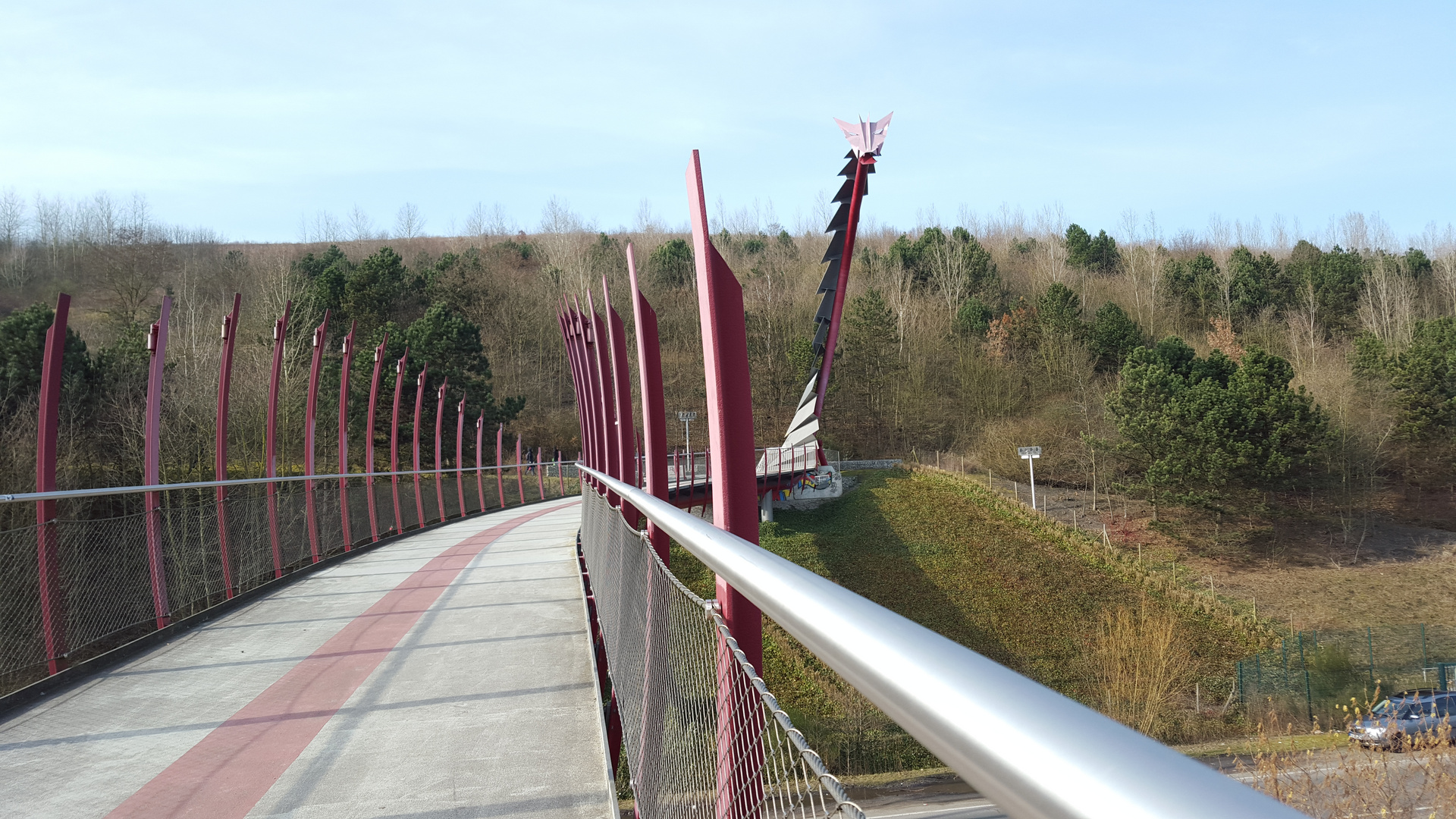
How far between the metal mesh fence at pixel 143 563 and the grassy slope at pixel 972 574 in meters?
15.5

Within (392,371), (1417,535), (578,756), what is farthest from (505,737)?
(1417,535)

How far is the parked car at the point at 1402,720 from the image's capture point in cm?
1287

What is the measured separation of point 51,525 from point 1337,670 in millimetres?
29308

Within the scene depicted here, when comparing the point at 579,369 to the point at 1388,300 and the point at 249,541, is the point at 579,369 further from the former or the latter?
the point at 1388,300

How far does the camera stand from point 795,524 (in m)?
43.3

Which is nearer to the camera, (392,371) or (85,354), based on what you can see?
(85,354)

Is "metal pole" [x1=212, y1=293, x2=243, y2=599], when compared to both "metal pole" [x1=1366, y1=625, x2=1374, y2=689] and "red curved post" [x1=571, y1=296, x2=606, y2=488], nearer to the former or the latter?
"red curved post" [x1=571, y1=296, x2=606, y2=488]

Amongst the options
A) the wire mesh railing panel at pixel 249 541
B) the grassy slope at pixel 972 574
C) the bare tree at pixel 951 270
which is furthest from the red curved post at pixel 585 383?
the bare tree at pixel 951 270

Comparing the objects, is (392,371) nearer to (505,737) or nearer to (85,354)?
(85,354)

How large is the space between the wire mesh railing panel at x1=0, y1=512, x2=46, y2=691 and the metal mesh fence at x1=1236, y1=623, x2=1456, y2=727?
25.4 metres

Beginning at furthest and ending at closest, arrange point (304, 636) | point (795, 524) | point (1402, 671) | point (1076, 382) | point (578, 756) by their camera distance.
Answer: point (1076, 382), point (795, 524), point (1402, 671), point (304, 636), point (578, 756)

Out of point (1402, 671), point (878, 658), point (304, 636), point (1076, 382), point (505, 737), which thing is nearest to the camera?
point (878, 658)

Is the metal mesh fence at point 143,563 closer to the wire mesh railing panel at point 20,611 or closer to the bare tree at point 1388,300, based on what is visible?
the wire mesh railing panel at point 20,611

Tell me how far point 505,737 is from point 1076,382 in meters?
50.6
